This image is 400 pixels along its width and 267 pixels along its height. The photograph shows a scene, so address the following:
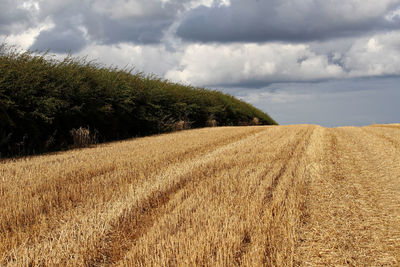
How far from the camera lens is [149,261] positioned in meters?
3.21

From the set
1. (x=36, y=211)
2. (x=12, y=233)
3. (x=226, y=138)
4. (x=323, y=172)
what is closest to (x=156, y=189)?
(x=36, y=211)

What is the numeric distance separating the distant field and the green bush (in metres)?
3.10

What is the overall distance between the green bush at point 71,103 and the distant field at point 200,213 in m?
3.10

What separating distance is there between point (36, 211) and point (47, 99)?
23.1 ft

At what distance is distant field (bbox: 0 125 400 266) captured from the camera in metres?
3.48

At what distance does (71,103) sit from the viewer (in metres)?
12.3

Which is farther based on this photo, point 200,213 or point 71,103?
point 71,103

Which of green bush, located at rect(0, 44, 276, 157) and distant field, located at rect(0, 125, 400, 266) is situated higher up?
green bush, located at rect(0, 44, 276, 157)

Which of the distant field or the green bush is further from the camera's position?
the green bush

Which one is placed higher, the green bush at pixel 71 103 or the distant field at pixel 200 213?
the green bush at pixel 71 103

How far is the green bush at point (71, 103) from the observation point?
404 inches

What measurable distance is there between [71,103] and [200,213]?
945 cm

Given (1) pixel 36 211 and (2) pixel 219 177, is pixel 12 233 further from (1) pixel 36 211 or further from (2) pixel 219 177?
(2) pixel 219 177

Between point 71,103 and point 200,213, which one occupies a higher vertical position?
point 71,103
